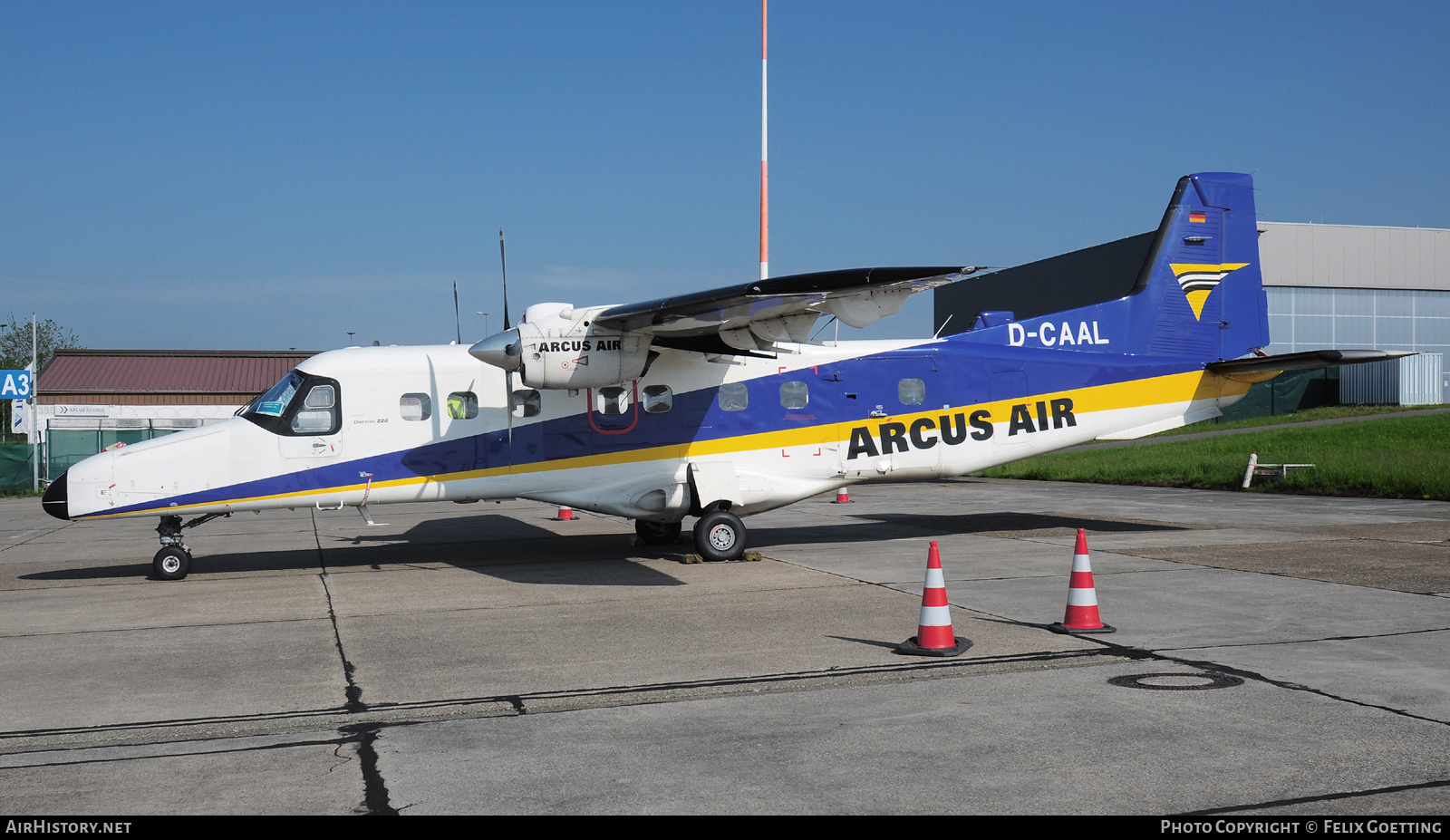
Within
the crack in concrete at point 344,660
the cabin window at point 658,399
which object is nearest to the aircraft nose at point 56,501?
the crack in concrete at point 344,660

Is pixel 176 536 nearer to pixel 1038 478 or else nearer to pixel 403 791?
pixel 403 791

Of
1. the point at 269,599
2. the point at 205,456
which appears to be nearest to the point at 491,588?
the point at 269,599

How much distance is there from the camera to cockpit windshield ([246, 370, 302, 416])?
12.6 m

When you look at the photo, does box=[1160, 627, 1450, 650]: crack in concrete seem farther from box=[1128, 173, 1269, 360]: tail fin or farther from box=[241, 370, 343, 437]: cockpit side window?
box=[241, 370, 343, 437]: cockpit side window

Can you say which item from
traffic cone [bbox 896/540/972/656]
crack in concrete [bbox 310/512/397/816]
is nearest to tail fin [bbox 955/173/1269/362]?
traffic cone [bbox 896/540/972/656]

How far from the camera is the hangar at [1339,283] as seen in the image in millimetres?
50625

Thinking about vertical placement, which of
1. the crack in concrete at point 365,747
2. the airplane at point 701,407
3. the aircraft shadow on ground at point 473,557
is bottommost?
the aircraft shadow on ground at point 473,557

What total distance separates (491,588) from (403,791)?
6.54m

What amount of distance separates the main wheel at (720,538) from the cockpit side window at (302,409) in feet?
15.2

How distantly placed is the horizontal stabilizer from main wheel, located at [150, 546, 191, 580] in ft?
46.0

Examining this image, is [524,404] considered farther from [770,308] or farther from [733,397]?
[770,308]

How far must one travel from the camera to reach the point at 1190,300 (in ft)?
50.1

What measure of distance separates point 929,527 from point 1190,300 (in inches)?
203

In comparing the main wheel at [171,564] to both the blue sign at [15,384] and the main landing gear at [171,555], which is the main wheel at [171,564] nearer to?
the main landing gear at [171,555]
